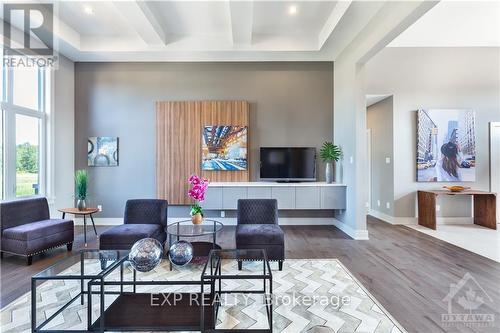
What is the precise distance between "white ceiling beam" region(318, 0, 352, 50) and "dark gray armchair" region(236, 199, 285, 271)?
2.96 metres

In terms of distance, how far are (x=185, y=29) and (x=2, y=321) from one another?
4708 millimetres

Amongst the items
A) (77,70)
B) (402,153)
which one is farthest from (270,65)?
(77,70)

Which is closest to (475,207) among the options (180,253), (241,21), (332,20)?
(332,20)

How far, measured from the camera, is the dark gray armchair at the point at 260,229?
3023mm

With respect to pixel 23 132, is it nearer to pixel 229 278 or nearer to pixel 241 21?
pixel 241 21

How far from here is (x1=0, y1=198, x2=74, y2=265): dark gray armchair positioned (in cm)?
322

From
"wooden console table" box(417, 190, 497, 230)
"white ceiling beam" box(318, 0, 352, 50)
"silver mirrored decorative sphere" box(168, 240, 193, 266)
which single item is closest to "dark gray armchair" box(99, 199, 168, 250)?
"silver mirrored decorative sphere" box(168, 240, 193, 266)

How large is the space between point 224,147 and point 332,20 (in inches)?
117

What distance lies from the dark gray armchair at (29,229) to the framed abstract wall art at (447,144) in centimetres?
674

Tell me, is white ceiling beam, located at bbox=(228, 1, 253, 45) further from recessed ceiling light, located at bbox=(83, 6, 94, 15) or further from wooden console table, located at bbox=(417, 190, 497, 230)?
wooden console table, located at bbox=(417, 190, 497, 230)

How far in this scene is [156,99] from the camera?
211 inches

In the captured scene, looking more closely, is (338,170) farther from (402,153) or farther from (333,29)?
(333,29)

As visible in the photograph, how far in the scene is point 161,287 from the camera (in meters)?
2.62

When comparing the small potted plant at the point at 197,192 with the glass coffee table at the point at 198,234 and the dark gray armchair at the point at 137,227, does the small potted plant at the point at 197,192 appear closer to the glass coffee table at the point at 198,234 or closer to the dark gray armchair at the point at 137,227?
the glass coffee table at the point at 198,234
